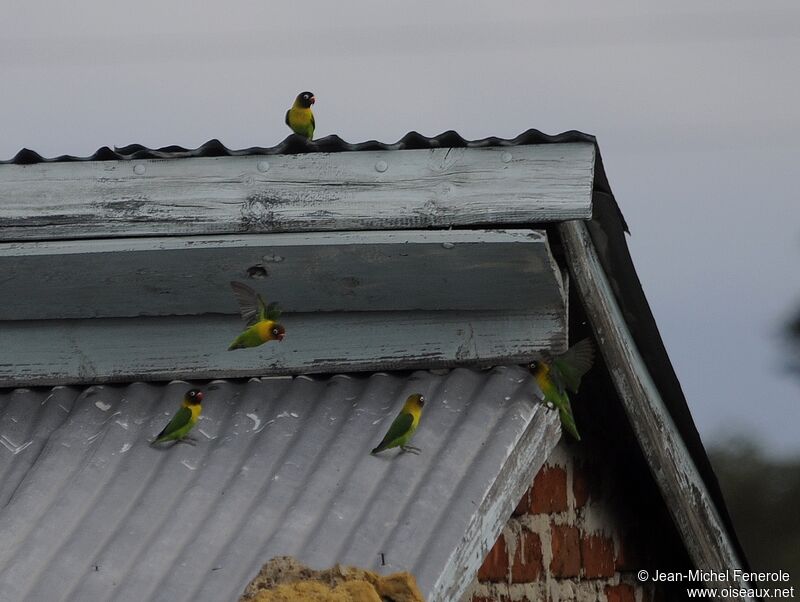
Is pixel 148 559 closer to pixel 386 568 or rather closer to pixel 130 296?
pixel 386 568

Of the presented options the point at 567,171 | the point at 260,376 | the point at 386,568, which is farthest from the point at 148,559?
the point at 567,171

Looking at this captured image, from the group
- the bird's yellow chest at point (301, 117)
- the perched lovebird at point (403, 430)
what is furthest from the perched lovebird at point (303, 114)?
the perched lovebird at point (403, 430)

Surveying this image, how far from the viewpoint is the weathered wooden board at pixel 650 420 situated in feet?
12.3

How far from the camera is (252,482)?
340cm

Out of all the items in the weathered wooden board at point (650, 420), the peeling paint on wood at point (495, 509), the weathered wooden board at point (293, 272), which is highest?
the weathered wooden board at point (650, 420)

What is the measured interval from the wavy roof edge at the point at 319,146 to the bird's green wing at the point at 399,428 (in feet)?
2.49

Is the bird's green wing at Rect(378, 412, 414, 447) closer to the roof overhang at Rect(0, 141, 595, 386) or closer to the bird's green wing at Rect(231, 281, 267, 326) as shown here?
the roof overhang at Rect(0, 141, 595, 386)

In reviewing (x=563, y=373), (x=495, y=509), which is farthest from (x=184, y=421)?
(x=563, y=373)

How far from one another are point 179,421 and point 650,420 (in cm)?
152

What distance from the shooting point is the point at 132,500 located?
3.40 m

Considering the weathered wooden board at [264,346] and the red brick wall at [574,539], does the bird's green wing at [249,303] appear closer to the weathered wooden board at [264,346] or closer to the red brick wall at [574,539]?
the weathered wooden board at [264,346]

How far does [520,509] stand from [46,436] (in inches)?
56.4

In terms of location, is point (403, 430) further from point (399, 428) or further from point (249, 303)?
point (249, 303)

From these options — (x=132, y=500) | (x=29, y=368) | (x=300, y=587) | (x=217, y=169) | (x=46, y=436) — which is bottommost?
(x=300, y=587)
